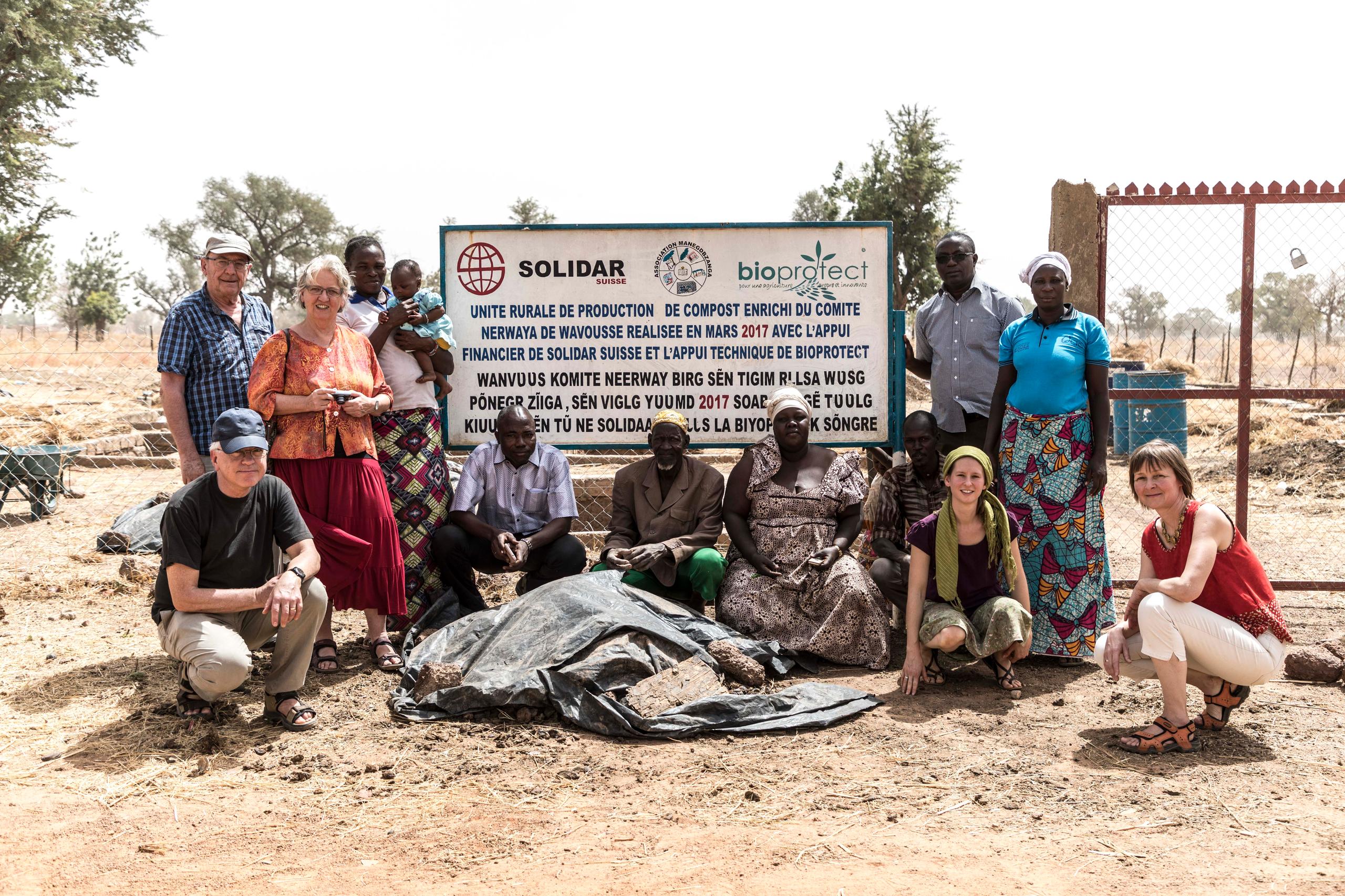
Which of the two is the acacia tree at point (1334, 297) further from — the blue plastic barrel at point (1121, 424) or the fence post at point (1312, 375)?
the blue plastic barrel at point (1121, 424)

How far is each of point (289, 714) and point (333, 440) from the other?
4.26 feet

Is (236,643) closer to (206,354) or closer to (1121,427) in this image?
(206,354)

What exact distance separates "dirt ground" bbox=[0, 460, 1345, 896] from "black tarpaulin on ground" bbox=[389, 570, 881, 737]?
0.10 meters

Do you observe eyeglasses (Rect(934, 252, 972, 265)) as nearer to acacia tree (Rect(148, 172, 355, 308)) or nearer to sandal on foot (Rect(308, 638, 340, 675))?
sandal on foot (Rect(308, 638, 340, 675))

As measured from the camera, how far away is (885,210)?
2941 cm

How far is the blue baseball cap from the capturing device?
13.8 ft

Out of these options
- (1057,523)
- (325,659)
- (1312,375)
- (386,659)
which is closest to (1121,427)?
(1312,375)

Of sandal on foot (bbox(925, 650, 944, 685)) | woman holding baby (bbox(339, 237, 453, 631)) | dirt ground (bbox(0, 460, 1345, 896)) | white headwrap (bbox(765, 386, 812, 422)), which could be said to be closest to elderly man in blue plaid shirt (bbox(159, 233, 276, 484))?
woman holding baby (bbox(339, 237, 453, 631))

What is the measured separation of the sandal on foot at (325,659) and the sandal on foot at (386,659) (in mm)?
188

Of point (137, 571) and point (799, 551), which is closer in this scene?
point (799, 551)

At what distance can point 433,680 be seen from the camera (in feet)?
15.4

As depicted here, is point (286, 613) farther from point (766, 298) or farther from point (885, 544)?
point (766, 298)

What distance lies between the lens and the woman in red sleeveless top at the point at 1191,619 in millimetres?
4078

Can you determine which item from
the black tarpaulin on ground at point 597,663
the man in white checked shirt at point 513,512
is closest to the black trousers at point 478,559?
the man in white checked shirt at point 513,512
